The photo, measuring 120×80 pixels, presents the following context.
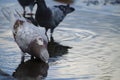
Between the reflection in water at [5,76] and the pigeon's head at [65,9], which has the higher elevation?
the reflection in water at [5,76]

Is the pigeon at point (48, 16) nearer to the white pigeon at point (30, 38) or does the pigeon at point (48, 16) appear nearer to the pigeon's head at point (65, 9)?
the pigeon's head at point (65, 9)

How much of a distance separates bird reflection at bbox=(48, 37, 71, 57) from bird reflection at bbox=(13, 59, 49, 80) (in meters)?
0.26

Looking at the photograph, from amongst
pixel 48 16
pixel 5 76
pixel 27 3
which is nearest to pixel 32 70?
pixel 5 76

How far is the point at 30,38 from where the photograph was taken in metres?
3.69

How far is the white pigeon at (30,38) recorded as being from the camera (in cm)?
360

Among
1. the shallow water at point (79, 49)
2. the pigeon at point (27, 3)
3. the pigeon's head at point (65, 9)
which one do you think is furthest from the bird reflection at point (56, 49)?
the pigeon at point (27, 3)

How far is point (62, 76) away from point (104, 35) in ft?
4.03

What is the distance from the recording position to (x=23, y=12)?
16.0ft

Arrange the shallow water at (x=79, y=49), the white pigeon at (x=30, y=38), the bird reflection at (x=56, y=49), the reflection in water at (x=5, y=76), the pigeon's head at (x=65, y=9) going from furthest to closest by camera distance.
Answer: the pigeon's head at (x=65, y=9), the bird reflection at (x=56, y=49), the white pigeon at (x=30, y=38), the shallow water at (x=79, y=49), the reflection in water at (x=5, y=76)

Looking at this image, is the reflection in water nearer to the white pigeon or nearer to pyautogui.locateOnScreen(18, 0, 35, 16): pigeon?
the white pigeon

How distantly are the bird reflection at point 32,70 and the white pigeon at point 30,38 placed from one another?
0.19 ft

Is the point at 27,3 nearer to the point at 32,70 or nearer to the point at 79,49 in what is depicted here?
the point at 79,49

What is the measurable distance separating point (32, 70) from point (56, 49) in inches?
22.3

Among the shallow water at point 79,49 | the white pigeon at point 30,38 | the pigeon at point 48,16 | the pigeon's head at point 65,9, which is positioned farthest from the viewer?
the pigeon's head at point 65,9
